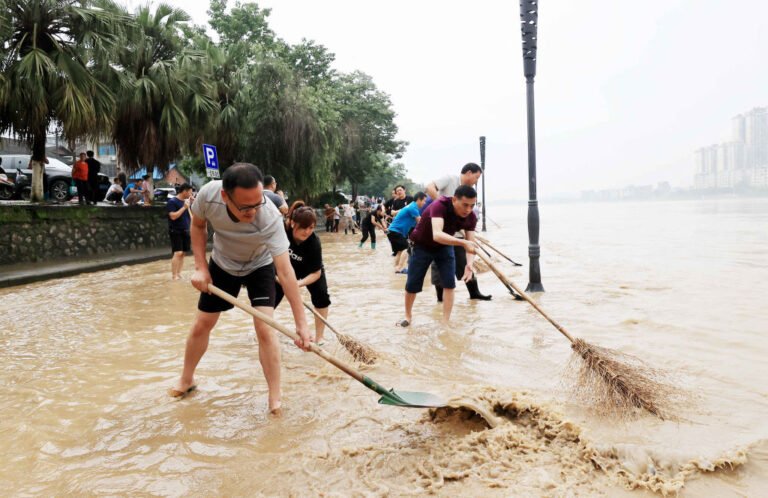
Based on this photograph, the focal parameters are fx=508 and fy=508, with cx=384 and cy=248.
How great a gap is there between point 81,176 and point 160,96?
12.4 feet

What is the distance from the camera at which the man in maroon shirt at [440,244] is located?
198 inches

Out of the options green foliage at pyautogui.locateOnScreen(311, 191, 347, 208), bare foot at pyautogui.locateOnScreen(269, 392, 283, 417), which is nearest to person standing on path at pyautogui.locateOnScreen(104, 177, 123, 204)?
bare foot at pyautogui.locateOnScreen(269, 392, 283, 417)

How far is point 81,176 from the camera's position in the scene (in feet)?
42.6

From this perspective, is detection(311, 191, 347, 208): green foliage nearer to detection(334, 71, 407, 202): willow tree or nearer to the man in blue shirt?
detection(334, 71, 407, 202): willow tree

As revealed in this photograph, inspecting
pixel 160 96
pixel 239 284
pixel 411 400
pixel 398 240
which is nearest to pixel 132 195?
pixel 160 96

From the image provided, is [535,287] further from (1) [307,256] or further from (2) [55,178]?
(2) [55,178]

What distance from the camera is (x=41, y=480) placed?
2.49 meters

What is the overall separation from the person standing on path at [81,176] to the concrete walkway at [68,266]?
1.81 meters

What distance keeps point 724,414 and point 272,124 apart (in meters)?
18.5

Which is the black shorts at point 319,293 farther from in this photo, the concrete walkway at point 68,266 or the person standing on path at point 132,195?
the person standing on path at point 132,195

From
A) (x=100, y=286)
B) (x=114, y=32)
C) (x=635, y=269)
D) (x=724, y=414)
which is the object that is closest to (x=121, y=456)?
(x=724, y=414)

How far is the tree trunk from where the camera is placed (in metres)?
11.6

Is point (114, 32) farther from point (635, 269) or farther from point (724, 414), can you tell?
point (724, 414)

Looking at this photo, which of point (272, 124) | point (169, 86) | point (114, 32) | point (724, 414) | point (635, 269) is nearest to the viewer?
point (724, 414)
